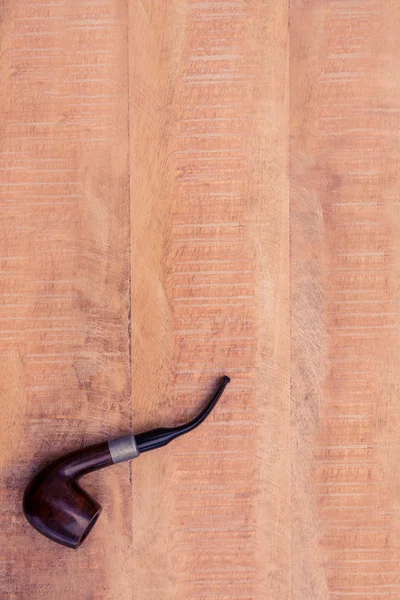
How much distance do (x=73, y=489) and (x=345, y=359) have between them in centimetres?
44

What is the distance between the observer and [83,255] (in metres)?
0.77

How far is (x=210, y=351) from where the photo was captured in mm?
770

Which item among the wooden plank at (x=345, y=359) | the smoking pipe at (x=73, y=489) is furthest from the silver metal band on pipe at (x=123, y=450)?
the wooden plank at (x=345, y=359)

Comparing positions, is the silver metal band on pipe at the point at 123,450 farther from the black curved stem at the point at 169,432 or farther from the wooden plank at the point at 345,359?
the wooden plank at the point at 345,359

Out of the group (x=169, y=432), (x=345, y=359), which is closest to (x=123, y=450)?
(x=169, y=432)

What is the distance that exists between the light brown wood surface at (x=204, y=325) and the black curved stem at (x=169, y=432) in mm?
17

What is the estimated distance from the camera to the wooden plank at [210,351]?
765 mm

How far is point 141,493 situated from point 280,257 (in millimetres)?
418

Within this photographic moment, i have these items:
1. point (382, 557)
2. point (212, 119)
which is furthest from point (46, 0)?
point (382, 557)

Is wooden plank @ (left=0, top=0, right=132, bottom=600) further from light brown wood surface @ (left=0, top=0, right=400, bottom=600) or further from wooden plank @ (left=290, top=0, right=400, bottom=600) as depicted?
wooden plank @ (left=290, top=0, right=400, bottom=600)

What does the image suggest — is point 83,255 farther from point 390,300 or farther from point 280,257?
point 390,300

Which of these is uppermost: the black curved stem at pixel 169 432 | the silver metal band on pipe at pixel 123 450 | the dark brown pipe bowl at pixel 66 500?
the black curved stem at pixel 169 432

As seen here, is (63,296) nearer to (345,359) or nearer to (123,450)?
(123,450)

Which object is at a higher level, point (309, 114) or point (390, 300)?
point (309, 114)
